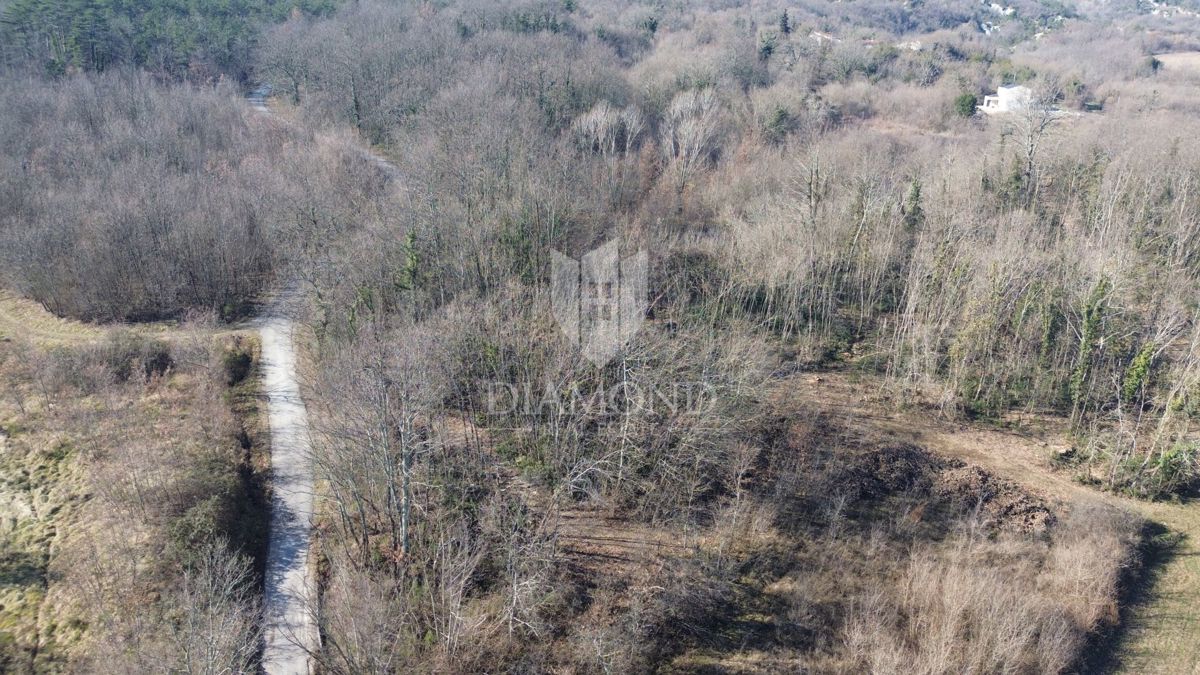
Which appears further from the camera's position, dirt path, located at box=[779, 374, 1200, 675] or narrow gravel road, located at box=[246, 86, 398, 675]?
dirt path, located at box=[779, 374, 1200, 675]

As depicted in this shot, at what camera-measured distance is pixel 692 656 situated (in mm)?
21875

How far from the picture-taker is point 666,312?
38156 millimetres

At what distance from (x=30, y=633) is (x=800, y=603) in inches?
975

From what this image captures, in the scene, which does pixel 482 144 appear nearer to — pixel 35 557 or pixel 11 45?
pixel 35 557

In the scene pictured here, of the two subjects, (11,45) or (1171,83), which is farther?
(1171,83)

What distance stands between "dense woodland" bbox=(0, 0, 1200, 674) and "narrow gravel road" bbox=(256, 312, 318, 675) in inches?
41.7

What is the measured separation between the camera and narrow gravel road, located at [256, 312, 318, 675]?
21.8m

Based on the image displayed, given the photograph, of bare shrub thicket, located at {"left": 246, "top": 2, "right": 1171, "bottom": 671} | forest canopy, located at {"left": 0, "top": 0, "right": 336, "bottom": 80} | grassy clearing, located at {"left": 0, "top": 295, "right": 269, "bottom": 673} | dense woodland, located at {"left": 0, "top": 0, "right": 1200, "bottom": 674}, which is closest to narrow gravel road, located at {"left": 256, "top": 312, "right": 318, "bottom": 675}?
grassy clearing, located at {"left": 0, "top": 295, "right": 269, "bottom": 673}

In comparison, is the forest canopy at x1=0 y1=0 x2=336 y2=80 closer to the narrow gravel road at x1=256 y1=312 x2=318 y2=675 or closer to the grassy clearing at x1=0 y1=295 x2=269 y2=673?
the grassy clearing at x1=0 y1=295 x2=269 y2=673

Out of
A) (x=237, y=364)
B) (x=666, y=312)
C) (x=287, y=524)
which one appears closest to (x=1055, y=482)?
(x=666, y=312)

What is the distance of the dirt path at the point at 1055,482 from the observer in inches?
867

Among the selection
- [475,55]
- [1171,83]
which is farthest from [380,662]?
[1171,83]

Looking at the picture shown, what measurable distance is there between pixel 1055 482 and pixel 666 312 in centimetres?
1891

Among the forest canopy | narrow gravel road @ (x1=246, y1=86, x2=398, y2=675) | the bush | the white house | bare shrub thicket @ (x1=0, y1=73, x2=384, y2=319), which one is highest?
the forest canopy
